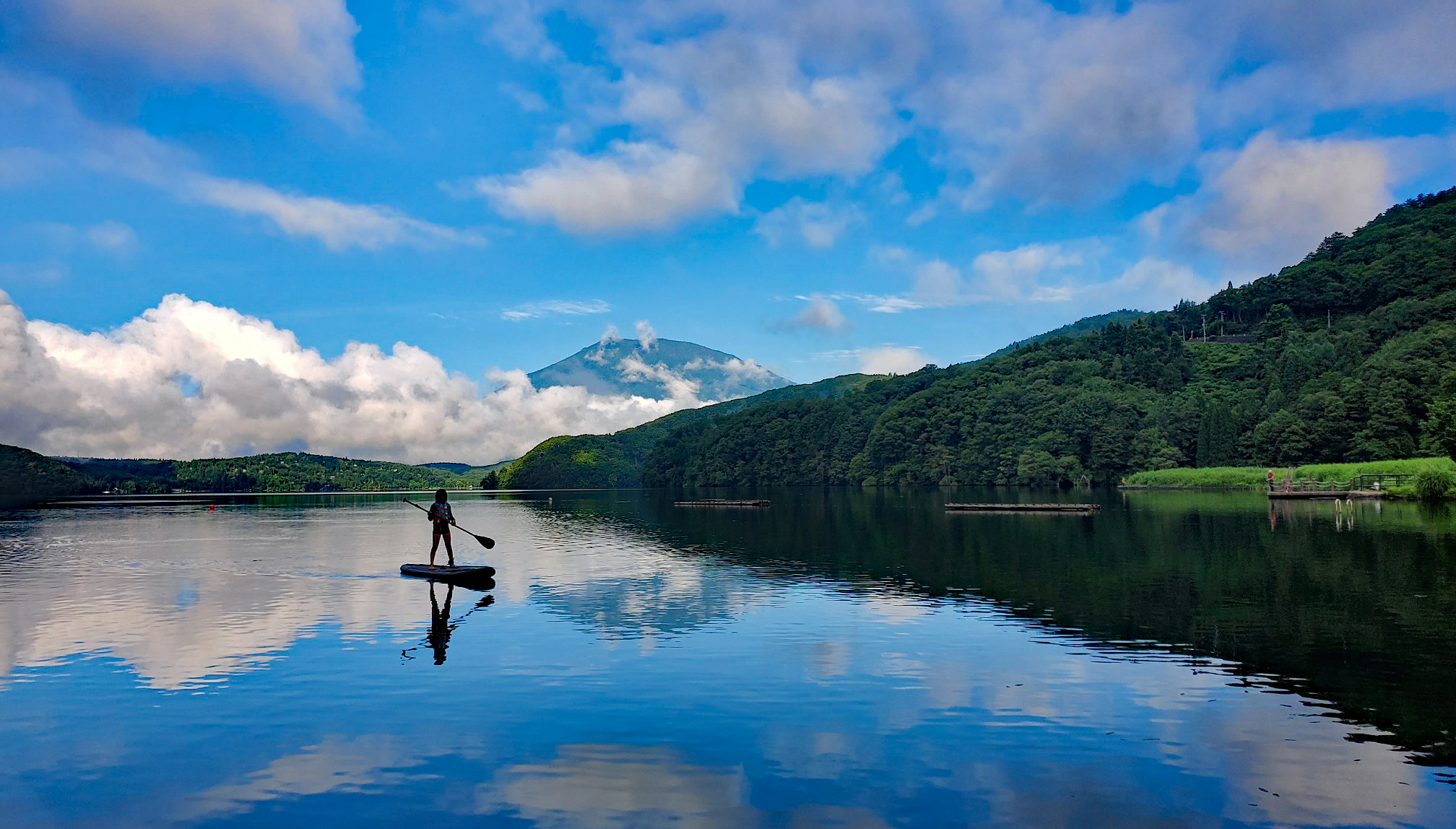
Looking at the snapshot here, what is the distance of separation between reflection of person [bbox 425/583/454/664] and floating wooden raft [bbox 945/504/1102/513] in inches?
3016

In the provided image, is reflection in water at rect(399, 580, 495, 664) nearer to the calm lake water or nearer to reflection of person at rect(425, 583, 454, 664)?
reflection of person at rect(425, 583, 454, 664)

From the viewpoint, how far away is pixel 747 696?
19.9 metres

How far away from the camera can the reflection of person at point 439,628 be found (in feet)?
83.5

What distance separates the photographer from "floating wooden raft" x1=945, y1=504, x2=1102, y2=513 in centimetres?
9675

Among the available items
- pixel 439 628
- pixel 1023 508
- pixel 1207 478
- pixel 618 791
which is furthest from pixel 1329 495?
pixel 618 791

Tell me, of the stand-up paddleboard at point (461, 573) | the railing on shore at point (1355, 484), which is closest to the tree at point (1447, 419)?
the railing on shore at point (1355, 484)

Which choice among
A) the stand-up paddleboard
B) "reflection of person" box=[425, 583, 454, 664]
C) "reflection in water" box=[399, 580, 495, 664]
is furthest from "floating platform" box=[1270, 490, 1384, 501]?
"reflection of person" box=[425, 583, 454, 664]

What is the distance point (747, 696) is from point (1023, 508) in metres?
88.2

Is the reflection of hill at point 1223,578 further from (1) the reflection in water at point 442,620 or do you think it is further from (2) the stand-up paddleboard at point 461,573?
(1) the reflection in water at point 442,620

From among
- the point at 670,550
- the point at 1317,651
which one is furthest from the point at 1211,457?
the point at 1317,651

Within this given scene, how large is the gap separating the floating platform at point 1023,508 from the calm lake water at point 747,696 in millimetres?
50500

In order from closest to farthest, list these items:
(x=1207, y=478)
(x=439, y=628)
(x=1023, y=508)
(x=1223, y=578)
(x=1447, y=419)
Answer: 1. (x=439, y=628)
2. (x=1223, y=578)
3. (x=1447, y=419)
4. (x=1023, y=508)
5. (x=1207, y=478)

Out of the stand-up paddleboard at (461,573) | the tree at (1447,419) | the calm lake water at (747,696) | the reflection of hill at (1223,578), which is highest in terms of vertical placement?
the tree at (1447,419)

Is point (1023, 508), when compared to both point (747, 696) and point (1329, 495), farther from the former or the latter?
point (747, 696)
